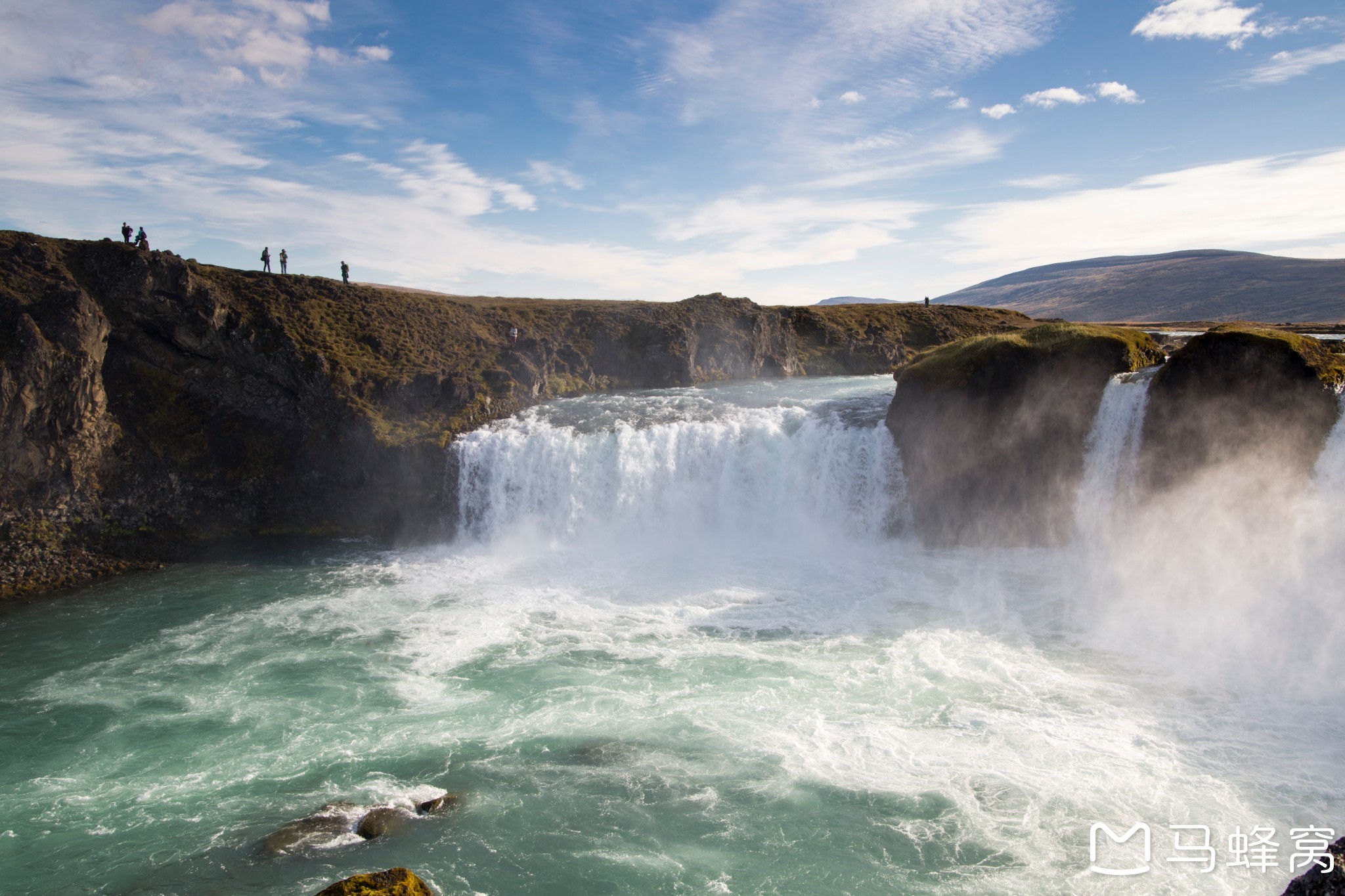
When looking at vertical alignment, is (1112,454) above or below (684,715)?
above

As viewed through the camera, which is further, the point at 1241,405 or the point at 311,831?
the point at 1241,405

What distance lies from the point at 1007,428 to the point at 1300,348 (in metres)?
8.30

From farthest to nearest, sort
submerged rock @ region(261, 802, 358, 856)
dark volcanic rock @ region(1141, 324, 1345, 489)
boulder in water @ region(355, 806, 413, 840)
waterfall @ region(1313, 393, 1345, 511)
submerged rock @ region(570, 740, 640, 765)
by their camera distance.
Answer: dark volcanic rock @ region(1141, 324, 1345, 489) < waterfall @ region(1313, 393, 1345, 511) < submerged rock @ region(570, 740, 640, 765) < boulder in water @ region(355, 806, 413, 840) < submerged rock @ region(261, 802, 358, 856)

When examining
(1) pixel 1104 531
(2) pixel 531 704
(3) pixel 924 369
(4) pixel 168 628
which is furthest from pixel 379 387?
(1) pixel 1104 531

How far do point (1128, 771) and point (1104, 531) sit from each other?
13065 millimetres

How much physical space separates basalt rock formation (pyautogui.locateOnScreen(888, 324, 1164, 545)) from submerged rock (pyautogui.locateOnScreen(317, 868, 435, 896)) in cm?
2236

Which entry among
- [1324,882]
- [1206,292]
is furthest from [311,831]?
[1206,292]

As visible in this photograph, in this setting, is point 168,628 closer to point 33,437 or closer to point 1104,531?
point 33,437

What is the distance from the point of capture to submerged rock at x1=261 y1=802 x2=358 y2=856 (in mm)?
11227

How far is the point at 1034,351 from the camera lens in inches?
1014

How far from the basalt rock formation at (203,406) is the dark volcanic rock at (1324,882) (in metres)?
27.9

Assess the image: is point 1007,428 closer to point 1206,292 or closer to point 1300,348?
point 1300,348

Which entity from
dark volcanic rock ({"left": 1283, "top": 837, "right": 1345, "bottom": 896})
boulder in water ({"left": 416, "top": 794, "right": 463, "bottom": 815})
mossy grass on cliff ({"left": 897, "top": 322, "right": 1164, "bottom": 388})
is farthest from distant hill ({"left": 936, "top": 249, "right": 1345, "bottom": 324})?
dark volcanic rock ({"left": 1283, "top": 837, "right": 1345, "bottom": 896})

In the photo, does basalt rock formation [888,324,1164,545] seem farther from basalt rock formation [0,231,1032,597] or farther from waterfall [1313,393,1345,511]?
basalt rock formation [0,231,1032,597]
